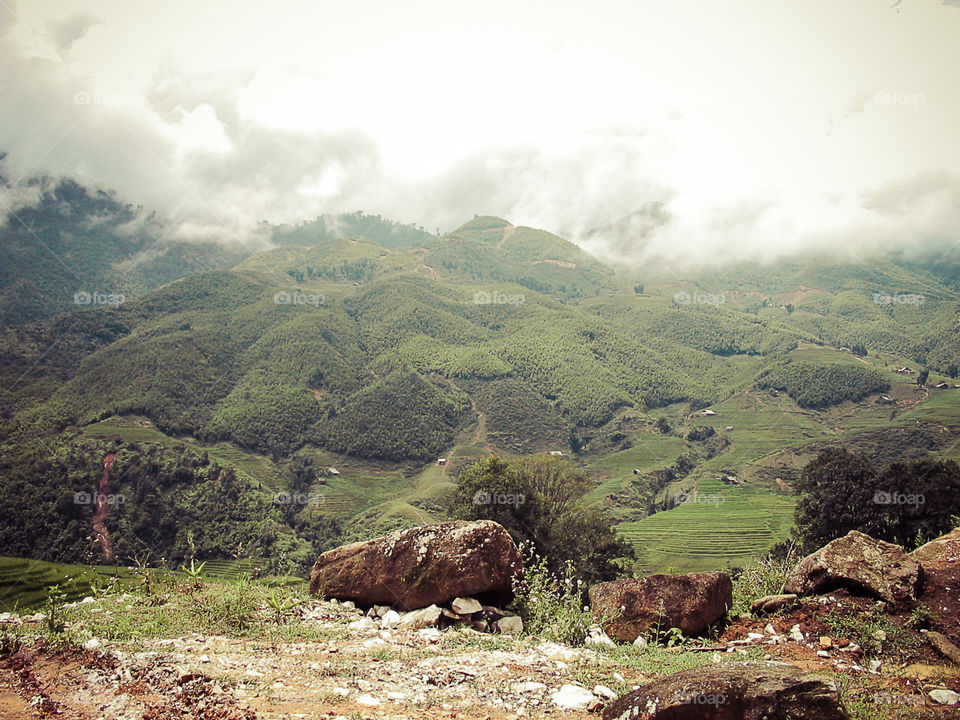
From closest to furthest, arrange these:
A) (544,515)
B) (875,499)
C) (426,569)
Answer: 1. (426,569)
2. (875,499)
3. (544,515)

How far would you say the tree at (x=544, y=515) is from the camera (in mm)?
26092

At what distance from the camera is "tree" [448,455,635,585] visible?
26.1 metres

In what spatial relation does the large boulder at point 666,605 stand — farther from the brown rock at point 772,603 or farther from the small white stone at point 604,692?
the small white stone at point 604,692

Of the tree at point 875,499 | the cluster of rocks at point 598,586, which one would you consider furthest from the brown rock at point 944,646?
the tree at point 875,499

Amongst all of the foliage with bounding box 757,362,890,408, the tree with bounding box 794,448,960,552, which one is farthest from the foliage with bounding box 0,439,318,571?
the foliage with bounding box 757,362,890,408

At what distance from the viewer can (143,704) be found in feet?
15.7

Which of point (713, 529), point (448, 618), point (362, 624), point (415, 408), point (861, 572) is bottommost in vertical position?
point (713, 529)

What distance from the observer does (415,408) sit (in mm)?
131250

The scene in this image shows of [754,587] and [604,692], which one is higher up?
[604,692]

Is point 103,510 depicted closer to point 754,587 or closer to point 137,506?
point 137,506

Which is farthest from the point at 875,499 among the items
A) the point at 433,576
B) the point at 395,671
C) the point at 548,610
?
the point at 395,671

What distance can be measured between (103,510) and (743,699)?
91481 mm

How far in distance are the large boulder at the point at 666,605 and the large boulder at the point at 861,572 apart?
1.41 meters

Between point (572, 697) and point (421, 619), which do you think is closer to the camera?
point (572, 697)
